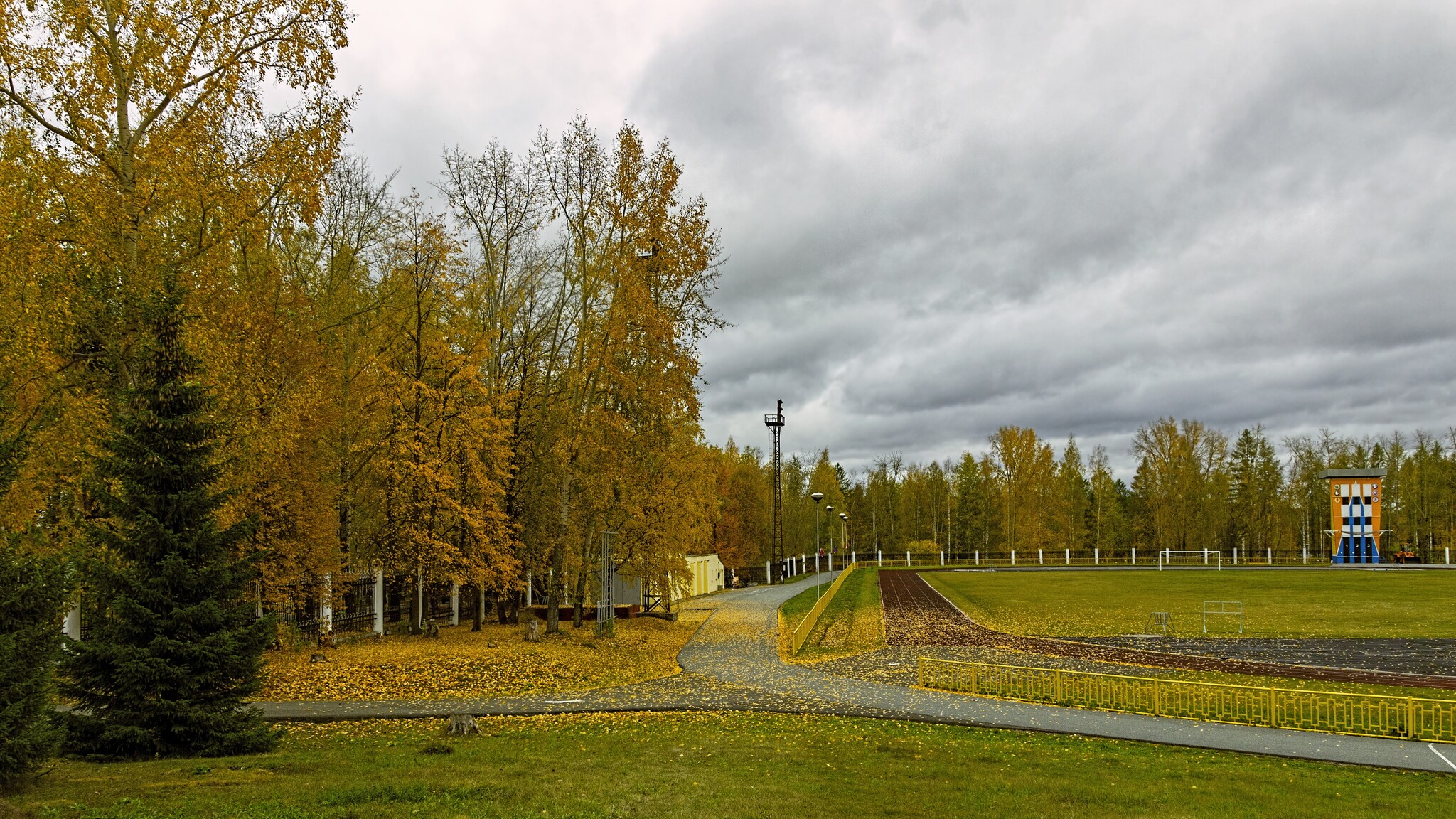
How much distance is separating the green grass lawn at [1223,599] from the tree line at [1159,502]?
24.8 metres

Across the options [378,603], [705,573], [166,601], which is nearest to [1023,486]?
[705,573]

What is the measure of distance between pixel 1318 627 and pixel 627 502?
82.3ft

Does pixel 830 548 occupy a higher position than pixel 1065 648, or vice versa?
pixel 1065 648

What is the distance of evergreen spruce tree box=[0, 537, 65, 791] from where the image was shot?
809 cm

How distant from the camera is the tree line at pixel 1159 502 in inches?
3435

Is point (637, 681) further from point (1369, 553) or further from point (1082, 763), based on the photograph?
point (1369, 553)

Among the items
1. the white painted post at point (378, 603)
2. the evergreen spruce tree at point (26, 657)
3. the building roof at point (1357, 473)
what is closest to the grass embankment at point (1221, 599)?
the building roof at point (1357, 473)

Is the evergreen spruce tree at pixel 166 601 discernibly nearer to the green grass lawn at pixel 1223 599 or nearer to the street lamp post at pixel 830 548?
the green grass lawn at pixel 1223 599

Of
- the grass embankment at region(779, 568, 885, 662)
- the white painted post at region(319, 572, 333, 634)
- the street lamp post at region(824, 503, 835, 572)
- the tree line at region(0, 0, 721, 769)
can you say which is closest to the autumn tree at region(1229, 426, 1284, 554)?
the street lamp post at region(824, 503, 835, 572)

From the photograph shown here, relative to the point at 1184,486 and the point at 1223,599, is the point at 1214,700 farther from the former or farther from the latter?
the point at 1184,486

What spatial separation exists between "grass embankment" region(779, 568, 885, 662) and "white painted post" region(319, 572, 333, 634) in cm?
1329

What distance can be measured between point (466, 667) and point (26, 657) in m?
12.1

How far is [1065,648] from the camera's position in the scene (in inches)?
963

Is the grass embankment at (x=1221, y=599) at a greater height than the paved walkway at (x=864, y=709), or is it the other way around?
the paved walkway at (x=864, y=709)
